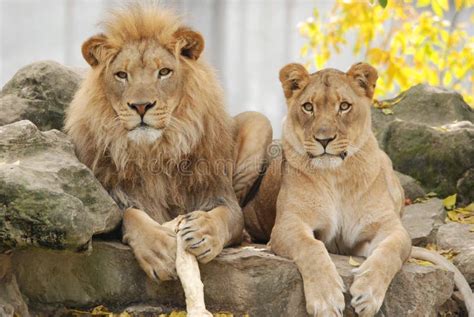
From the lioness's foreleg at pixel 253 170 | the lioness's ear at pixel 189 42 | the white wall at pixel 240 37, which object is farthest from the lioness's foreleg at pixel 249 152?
the white wall at pixel 240 37

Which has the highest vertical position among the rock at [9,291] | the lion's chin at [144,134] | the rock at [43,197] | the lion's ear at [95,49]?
the lion's ear at [95,49]

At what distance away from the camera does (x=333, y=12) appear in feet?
31.4

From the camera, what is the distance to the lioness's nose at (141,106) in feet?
15.2

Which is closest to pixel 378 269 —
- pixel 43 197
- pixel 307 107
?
pixel 307 107

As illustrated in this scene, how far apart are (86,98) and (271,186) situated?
1.18 m

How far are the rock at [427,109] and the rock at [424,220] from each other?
2.61 ft

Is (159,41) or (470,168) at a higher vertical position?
(159,41)

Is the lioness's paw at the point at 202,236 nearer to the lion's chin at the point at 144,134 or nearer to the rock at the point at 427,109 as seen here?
the lion's chin at the point at 144,134

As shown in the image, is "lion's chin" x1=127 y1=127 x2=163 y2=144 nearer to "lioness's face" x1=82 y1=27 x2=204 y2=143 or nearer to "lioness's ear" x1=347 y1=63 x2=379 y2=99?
"lioness's face" x1=82 y1=27 x2=204 y2=143

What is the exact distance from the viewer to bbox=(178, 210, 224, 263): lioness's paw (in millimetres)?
4438

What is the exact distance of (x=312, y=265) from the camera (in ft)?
14.3

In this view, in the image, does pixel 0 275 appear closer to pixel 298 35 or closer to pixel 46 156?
pixel 46 156

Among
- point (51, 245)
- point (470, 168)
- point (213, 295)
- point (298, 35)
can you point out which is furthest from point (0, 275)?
point (298, 35)

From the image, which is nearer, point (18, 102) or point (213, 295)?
point (213, 295)
